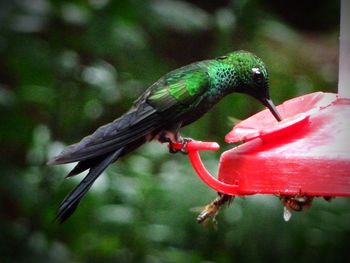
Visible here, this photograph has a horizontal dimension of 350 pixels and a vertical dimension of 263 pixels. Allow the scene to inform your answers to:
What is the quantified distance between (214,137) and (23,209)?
90 cm

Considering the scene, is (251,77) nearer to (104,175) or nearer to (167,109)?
(167,109)

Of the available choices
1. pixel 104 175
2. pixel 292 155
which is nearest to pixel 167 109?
pixel 292 155

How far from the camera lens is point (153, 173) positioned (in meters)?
4.26

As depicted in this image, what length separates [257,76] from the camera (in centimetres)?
311

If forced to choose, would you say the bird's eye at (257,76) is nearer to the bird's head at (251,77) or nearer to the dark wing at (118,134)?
the bird's head at (251,77)

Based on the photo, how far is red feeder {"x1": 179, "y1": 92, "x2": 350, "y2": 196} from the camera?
2.60 metres

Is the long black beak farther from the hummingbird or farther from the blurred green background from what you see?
the blurred green background

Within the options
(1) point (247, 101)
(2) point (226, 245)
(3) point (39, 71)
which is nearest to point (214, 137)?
(1) point (247, 101)

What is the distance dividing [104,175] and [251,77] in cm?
116

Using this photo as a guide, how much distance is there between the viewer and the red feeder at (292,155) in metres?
2.60

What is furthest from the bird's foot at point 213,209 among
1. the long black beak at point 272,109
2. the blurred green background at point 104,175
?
the blurred green background at point 104,175

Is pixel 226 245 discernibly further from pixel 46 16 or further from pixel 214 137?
pixel 46 16

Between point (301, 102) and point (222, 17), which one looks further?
point (222, 17)

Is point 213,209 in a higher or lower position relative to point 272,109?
lower
